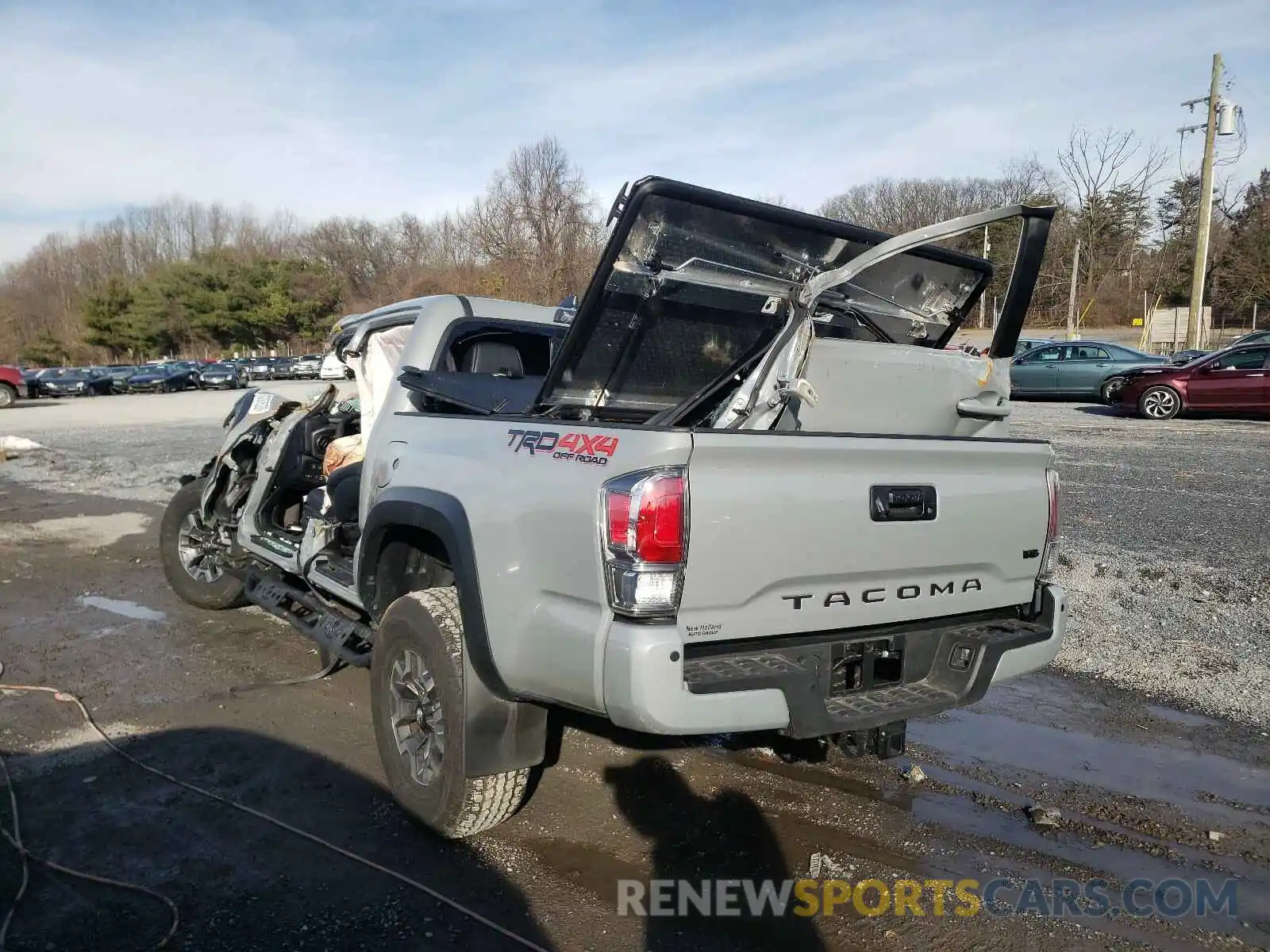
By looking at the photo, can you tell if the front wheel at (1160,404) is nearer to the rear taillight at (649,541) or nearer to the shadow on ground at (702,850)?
the shadow on ground at (702,850)

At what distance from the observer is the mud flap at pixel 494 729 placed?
3.24 m

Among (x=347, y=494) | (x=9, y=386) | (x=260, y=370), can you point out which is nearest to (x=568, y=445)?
(x=347, y=494)

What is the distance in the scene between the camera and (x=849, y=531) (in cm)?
300

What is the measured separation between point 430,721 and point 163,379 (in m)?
50.7

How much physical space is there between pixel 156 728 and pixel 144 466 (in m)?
11.4

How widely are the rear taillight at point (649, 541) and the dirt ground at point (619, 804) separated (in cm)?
115

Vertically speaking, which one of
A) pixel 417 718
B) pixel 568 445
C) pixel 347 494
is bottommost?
pixel 417 718

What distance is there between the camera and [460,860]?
3379 millimetres

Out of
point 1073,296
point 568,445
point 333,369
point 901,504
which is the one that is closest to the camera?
point 568,445

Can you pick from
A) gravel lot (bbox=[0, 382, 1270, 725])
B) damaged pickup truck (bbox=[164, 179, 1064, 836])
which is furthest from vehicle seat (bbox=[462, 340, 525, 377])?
gravel lot (bbox=[0, 382, 1270, 725])

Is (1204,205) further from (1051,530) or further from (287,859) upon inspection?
(287,859)

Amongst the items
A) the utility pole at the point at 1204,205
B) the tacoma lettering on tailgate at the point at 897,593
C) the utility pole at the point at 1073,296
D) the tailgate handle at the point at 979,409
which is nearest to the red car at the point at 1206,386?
the utility pole at the point at 1204,205

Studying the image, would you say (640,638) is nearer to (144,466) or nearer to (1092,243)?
(144,466)

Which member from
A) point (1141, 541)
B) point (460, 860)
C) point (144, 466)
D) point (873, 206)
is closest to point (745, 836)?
point (460, 860)
